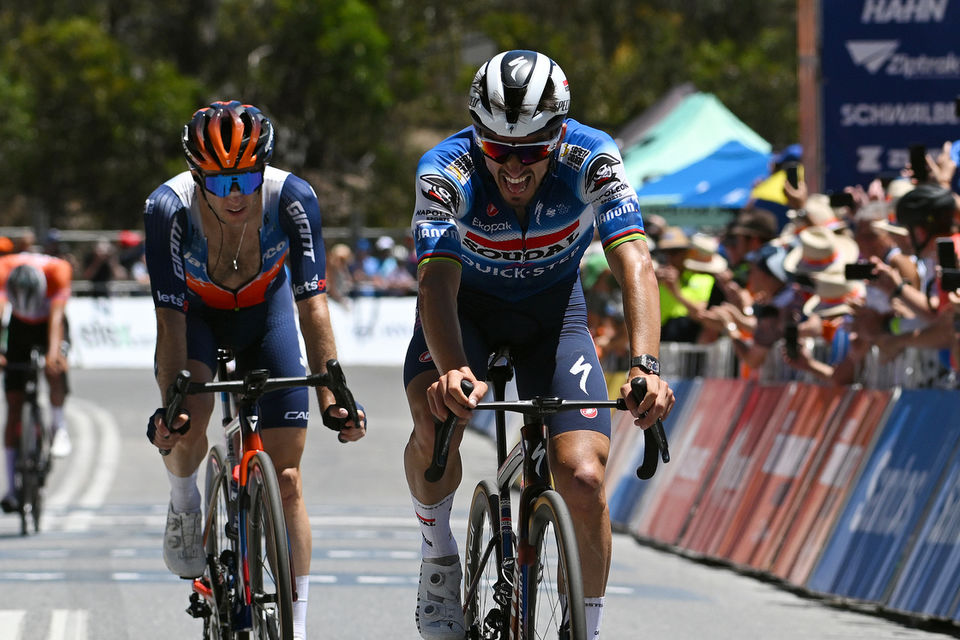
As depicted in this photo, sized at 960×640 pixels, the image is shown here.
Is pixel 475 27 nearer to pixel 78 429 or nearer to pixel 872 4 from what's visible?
pixel 78 429

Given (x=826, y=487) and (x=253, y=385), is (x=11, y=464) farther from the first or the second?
(x=253, y=385)

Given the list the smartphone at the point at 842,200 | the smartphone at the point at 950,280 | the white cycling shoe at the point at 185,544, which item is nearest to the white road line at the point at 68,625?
the white cycling shoe at the point at 185,544

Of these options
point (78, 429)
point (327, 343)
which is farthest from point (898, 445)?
point (78, 429)

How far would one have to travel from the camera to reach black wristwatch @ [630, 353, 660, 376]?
516 cm

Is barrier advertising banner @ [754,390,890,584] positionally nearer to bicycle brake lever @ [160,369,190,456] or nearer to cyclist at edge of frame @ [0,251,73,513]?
bicycle brake lever @ [160,369,190,456]

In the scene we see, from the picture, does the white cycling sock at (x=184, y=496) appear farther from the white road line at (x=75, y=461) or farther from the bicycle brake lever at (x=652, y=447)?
the white road line at (x=75, y=461)

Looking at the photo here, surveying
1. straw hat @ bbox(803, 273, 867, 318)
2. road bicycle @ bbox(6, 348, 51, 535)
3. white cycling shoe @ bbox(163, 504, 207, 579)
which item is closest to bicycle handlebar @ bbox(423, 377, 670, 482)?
white cycling shoe @ bbox(163, 504, 207, 579)

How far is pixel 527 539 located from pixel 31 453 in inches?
319

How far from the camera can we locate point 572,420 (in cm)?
571

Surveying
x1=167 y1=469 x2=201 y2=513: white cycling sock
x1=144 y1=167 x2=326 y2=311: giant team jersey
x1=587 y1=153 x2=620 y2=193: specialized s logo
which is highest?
x1=587 y1=153 x2=620 y2=193: specialized s logo

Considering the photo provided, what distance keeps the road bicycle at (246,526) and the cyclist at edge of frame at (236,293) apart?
14 cm

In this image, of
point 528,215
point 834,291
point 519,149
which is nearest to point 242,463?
point 528,215

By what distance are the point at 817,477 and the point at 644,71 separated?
4436 centimetres

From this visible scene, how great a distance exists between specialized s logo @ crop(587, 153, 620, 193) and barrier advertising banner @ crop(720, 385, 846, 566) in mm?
4297
